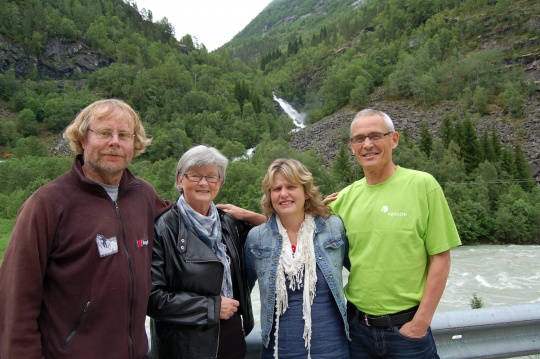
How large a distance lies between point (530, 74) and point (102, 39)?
88.9 metres

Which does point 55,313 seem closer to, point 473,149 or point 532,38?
point 473,149

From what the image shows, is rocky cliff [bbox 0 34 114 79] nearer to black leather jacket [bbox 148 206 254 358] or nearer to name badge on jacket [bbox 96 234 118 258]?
black leather jacket [bbox 148 206 254 358]

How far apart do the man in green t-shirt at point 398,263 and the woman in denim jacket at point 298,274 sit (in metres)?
0.13

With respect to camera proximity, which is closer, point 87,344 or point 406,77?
point 87,344

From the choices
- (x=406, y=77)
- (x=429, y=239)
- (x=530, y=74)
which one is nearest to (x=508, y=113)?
(x=530, y=74)

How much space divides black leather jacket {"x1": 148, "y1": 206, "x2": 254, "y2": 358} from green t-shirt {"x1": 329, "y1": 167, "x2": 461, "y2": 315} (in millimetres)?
936

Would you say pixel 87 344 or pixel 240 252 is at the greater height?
pixel 240 252

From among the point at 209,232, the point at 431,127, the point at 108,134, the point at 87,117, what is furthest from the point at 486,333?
the point at 431,127

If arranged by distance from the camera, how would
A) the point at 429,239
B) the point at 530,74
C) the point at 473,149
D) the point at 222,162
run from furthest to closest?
1. the point at 530,74
2. the point at 473,149
3. the point at 222,162
4. the point at 429,239

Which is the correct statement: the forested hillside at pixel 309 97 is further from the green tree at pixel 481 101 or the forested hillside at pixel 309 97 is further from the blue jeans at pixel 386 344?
the blue jeans at pixel 386 344

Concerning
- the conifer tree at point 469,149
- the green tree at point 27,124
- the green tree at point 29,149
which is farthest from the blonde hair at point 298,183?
the green tree at point 27,124

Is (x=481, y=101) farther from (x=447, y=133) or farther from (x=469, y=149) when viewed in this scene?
(x=469, y=149)

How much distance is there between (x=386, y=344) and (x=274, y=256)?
2.88 ft

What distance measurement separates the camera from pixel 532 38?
263 feet
